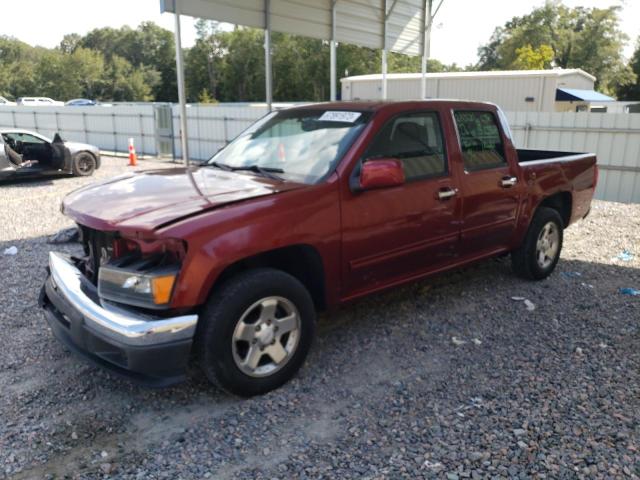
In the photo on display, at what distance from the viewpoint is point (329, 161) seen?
3938 millimetres

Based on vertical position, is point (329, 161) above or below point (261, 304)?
above

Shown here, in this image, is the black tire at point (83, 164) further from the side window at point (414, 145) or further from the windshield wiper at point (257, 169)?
the side window at point (414, 145)

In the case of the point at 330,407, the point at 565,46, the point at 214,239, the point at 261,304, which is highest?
the point at 565,46

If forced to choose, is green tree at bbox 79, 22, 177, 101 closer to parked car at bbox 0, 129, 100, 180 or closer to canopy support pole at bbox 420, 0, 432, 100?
canopy support pole at bbox 420, 0, 432, 100

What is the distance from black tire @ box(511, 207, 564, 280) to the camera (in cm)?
564

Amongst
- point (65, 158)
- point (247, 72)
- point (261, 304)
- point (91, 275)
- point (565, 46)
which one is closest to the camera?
point (261, 304)

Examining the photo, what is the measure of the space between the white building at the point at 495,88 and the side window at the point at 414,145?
22.0 metres

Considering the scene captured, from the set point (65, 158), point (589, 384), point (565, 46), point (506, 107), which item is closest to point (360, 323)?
point (589, 384)

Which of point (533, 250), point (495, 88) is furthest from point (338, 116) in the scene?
point (495, 88)

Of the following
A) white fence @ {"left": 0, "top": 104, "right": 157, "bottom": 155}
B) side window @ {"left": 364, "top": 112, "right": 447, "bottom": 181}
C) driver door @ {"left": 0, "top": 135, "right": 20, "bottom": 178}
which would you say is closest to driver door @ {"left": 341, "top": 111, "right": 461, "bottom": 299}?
side window @ {"left": 364, "top": 112, "right": 447, "bottom": 181}

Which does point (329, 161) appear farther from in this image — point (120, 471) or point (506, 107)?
point (506, 107)

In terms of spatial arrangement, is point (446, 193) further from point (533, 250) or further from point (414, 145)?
point (533, 250)

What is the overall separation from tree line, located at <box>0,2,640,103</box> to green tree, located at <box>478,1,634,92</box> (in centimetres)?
10

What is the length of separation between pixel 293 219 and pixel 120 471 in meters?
1.72
